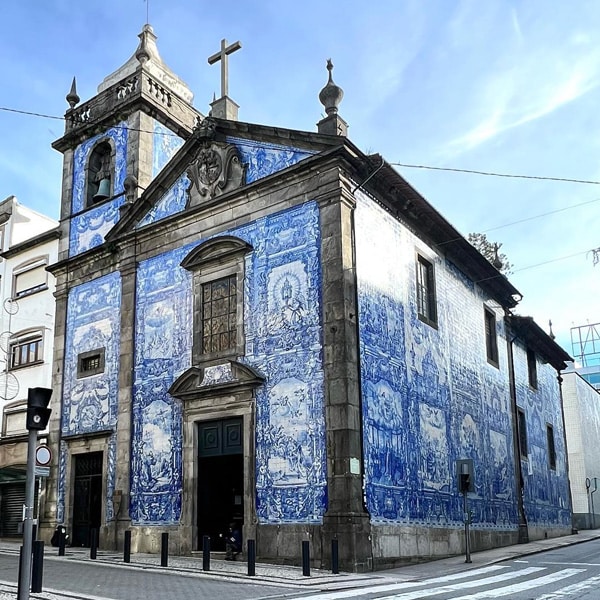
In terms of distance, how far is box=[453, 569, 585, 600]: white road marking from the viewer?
9961mm

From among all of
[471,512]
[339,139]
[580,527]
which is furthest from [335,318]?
[580,527]

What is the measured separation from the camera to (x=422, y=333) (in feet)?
59.5

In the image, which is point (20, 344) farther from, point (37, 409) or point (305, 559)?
point (37, 409)

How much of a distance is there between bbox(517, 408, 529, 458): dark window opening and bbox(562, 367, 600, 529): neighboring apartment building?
11.2 m

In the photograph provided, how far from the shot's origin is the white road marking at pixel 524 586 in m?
9.96

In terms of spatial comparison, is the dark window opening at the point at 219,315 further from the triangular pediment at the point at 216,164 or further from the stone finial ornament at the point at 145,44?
the stone finial ornament at the point at 145,44

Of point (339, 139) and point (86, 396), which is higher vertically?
point (339, 139)

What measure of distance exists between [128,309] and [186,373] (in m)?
3.21

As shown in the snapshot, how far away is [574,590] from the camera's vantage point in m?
10.5

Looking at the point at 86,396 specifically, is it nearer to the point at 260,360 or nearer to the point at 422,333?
the point at 260,360

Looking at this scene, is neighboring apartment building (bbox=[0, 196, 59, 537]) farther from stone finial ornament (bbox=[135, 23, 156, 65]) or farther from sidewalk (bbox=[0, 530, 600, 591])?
stone finial ornament (bbox=[135, 23, 156, 65])

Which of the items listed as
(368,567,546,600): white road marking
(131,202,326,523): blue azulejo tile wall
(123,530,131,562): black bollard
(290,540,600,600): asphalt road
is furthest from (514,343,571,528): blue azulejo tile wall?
(123,530,131,562): black bollard

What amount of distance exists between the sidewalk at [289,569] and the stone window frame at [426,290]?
18.9 feet

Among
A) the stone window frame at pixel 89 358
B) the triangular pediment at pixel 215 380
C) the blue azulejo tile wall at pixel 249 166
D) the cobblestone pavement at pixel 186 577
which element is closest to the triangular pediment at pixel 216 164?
the blue azulejo tile wall at pixel 249 166
